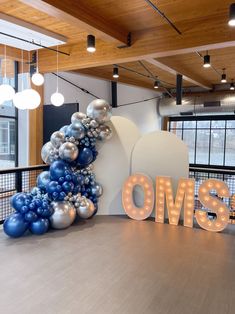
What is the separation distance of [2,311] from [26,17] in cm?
375

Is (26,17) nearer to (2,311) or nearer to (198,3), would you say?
(198,3)

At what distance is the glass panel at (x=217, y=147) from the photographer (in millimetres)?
12102

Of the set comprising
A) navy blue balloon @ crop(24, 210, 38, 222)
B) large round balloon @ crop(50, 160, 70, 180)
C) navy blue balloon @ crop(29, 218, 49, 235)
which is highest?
large round balloon @ crop(50, 160, 70, 180)

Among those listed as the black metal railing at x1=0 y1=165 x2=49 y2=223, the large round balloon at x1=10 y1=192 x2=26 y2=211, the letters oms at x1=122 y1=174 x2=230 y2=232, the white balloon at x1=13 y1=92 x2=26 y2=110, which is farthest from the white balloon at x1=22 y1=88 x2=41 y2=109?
the letters oms at x1=122 y1=174 x2=230 y2=232

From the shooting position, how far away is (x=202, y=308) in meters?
2.39

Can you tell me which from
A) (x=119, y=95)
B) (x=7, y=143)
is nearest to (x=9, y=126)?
(x=7, y=143)

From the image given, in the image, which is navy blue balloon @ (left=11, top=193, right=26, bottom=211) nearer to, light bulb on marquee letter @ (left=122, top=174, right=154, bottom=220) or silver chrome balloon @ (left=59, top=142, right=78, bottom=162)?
silver chrome balloon @ (left=59, top=142, right=78, bottom=162)

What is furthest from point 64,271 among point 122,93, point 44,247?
point 122,93

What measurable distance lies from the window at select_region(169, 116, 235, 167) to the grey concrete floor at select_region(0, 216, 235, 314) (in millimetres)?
8569

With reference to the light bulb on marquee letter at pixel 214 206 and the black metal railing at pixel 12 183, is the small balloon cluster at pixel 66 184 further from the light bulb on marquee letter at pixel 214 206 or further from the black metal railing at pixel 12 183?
the light bulb on marquee letter at pixel 214 206

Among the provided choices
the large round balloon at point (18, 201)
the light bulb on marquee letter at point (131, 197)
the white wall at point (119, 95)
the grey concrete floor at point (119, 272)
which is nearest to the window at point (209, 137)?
the white wall at point (119, 95)

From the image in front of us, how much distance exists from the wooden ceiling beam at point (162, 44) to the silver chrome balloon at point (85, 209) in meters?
2.58

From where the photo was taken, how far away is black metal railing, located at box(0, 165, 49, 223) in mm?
4474

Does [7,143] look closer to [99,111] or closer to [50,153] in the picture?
[50,153]
